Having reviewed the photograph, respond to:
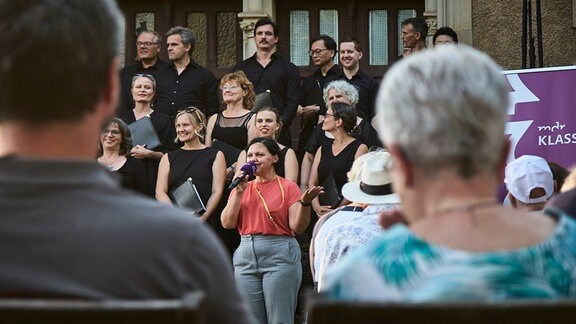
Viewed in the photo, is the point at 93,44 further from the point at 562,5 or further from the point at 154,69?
the point at 562,5

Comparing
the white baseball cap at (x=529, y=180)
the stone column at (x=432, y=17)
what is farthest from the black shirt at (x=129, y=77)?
the white baseball cap at (x=529, y=180)

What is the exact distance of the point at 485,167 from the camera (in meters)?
2.54

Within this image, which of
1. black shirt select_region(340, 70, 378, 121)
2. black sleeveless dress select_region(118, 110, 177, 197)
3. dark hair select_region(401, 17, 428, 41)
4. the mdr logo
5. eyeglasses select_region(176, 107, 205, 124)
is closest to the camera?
Result: the mdr logo

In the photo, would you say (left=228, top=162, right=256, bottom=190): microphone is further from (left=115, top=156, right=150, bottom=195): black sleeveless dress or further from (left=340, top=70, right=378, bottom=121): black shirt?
(left=340, top=70, right=378, bottom=121): black shirt

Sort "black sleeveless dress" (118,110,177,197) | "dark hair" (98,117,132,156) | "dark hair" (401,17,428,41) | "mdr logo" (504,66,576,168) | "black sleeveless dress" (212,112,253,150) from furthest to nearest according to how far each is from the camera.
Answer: "dark hair" (401,17,428,41) → "black sleeveless dress" (118,110,177,197) → "black sleeveless dress" (212,112,253,150) → "dark hair" (98,117,132,156) → "mdr logo" (504,66,576,168)

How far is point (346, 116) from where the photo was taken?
1040 cm

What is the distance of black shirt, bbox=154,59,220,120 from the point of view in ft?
38.6

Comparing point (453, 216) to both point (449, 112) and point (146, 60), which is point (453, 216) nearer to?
point (449, 112)

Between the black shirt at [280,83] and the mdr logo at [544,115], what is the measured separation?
2610mm

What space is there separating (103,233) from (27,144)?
27cm

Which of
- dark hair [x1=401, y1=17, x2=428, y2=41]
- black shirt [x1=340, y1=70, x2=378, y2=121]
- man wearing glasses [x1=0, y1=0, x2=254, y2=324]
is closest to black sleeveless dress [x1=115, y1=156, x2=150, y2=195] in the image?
black shirt [x1=340, y1=70, x2=378, y2=121]

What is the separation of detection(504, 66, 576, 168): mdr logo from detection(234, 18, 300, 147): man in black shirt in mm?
2574

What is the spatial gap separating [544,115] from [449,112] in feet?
23.8

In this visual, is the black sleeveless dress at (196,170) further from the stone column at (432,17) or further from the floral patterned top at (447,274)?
the floral patterned top at (447,274)
